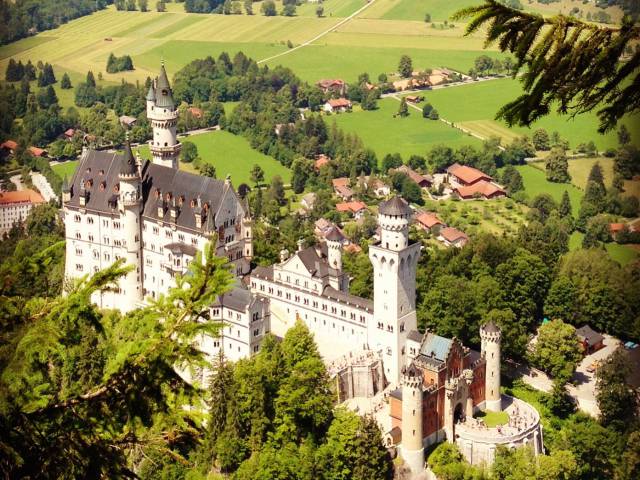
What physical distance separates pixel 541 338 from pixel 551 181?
2202 inches

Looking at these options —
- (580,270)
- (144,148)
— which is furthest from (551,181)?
(144,148)

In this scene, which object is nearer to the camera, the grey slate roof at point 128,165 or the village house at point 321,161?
the grey slate roof at point 128,165

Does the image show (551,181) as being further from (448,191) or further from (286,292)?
(286,292)

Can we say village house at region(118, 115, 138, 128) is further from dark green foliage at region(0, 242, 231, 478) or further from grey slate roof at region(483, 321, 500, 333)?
dark green foliage at region(0, 242, 231, 478)

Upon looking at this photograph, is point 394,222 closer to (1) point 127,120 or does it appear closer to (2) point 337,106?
(1) point 127,120

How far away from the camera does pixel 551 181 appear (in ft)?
427

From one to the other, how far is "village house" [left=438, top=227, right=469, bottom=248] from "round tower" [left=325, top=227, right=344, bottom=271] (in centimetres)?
3462

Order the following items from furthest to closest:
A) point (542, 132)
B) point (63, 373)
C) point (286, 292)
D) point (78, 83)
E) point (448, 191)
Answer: point (78, 83)
point (542, 132)
point (448, 191)
point (286, 292)
point (63, 373)

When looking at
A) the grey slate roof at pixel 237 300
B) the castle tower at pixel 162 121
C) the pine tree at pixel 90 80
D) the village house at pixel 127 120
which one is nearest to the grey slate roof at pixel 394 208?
the grey slate roof at pixel 237 300

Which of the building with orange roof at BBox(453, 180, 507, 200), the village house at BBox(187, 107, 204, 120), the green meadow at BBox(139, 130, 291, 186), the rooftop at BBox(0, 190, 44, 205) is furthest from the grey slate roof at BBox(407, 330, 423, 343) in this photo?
the village house at BBox(187, 107, 204, 120)

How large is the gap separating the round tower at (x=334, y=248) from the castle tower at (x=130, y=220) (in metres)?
14.4

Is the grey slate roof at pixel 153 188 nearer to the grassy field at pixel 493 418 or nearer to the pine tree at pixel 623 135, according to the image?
the grassy field at pixel 493 418

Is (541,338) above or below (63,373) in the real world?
below

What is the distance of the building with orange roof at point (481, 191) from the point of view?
127 meters
